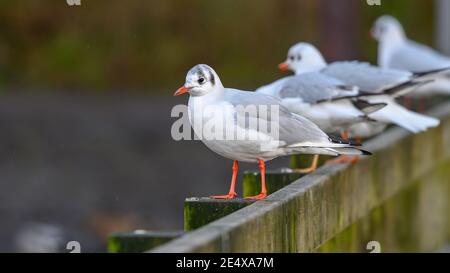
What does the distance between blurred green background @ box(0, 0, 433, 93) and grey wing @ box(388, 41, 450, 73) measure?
290 inches

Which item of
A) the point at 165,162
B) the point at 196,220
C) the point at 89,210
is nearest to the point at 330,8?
the point at 165,162

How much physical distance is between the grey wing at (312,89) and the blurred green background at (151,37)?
12.3 metres

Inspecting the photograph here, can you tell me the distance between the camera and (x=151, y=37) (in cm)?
2308

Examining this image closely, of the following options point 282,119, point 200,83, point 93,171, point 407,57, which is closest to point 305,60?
point 282,119

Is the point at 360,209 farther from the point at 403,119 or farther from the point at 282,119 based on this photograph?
the point at 403,119

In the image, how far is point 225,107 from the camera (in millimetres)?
7758

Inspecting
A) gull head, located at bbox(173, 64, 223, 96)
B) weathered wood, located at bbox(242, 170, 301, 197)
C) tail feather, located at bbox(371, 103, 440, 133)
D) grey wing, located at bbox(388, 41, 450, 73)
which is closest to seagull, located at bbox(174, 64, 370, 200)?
gull head, located at bbox(173, 64, 223, 96)

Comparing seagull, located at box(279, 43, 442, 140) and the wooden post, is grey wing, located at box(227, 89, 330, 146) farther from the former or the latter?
the wooden post

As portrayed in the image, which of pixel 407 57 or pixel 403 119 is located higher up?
pixel 407 57

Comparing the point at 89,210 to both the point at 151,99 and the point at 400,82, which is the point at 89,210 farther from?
the point at 400,82

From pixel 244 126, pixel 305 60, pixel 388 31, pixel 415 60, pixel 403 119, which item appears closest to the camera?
pixel 244 126

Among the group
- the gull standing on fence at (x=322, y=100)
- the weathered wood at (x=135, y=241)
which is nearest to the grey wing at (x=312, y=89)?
the gull standing on fence at (x=322, y=100)

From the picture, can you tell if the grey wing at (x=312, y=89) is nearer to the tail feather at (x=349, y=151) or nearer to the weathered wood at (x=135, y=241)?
the tail feather at (x=349, y=151)

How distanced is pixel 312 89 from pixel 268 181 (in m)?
1.46
